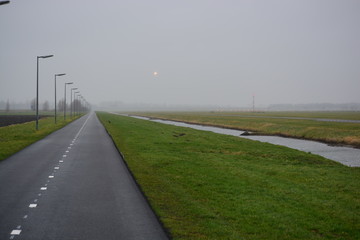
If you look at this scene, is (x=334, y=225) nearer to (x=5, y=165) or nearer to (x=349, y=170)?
(x=349, y=170)

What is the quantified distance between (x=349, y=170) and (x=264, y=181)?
6.30 metres

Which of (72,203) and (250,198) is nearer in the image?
(72,203)

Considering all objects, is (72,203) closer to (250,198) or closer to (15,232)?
(15,232)

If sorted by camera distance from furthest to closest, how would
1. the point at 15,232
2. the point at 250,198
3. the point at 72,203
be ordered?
the point at 250,198 → the point at 72,203 → the point at 15,232

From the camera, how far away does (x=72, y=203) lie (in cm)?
1027

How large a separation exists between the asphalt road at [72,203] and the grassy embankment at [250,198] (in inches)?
25.1

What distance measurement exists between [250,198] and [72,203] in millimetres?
5699

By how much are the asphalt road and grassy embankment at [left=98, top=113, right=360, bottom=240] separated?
25.1 inches

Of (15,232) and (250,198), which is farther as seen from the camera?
(250,198)

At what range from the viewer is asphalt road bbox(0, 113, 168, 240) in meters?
7.88

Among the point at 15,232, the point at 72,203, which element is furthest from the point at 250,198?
the point at 15,232

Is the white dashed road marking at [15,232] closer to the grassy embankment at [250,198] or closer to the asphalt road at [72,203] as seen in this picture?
the asphalt road at [72,203]

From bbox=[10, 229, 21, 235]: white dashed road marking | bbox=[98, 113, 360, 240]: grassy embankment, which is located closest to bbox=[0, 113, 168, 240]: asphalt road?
bbox=[10, 229, 21, 235]: white dashed road marking

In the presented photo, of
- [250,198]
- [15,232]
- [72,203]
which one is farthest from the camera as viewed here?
[250,198]
